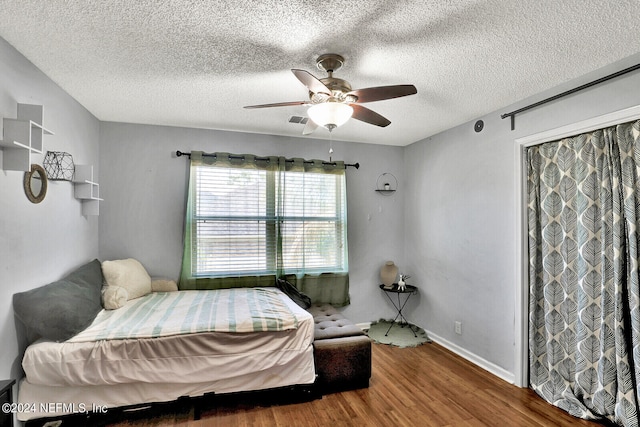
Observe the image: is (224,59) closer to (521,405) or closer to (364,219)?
(364,219)

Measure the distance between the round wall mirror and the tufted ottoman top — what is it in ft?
7.75

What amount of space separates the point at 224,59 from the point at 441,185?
2811 mm

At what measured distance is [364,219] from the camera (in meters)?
4.36

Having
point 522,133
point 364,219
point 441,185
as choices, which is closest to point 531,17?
point 522,133

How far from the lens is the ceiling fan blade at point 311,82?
1730 mm

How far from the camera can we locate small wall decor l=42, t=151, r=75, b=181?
2.37 meters

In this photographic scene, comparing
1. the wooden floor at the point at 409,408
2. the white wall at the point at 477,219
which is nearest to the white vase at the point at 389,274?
the white wall at the point at 477,219

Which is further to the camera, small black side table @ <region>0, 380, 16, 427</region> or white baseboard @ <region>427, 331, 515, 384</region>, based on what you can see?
white baseboard @ <region>427, 331, 515, 384</region>

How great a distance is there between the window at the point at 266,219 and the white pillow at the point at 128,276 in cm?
51

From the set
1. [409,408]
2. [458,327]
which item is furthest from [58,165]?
[458,327]

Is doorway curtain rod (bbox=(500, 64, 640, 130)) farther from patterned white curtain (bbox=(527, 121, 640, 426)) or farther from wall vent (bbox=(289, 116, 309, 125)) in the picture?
wall vent (bbox=(289, 116, 309, 125))

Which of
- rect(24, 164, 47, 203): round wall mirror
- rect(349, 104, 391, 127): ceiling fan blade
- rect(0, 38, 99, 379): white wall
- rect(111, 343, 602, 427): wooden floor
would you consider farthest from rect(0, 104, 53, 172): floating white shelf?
rect(349, 104, 391, 127): ceiling fan blade

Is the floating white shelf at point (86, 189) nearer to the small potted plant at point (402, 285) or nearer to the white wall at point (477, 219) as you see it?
the small potted plant at point (402, 285)

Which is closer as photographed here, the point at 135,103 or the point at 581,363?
the point at 581,363
